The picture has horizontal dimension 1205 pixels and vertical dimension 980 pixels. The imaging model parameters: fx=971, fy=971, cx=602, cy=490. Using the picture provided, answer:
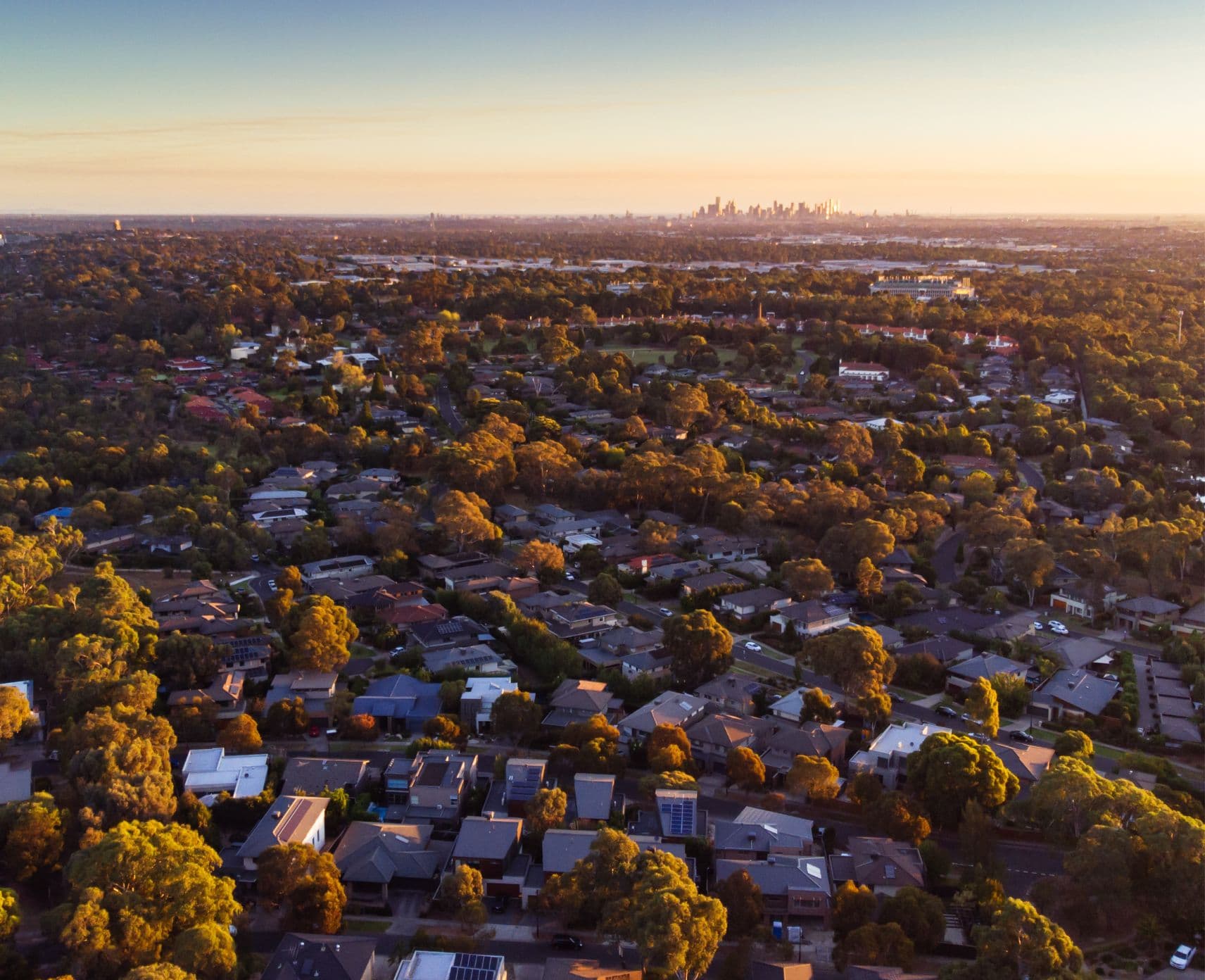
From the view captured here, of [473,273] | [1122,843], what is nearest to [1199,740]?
[1122,843]

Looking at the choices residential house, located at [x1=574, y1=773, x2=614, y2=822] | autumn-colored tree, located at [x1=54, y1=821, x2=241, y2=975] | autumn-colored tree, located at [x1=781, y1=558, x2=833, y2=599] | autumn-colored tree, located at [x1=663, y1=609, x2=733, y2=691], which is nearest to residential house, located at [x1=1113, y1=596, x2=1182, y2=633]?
autumn-colored tree, located at [x1=781, y1=558, x2=833, y2=599]

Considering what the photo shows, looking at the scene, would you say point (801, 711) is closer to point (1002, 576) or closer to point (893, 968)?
point (893, 968)

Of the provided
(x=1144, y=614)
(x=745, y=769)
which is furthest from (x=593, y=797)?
(x=1144, y=614)

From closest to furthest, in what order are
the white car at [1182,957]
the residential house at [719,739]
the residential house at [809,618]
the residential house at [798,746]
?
the white car at [1182,957], the residential house at [798,746], the residential house at [719,739], the residential house at [809,618]

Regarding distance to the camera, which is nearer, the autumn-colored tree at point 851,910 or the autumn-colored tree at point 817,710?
the autumn-colored tree at point 851,910

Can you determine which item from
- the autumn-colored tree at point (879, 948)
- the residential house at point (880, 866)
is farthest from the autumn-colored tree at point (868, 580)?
the autumn-colored tree at point (879, 948)

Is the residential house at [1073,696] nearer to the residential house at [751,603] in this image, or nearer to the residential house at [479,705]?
the residential house at [751,603]

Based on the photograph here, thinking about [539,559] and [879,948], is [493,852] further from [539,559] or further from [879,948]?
[539,559]
